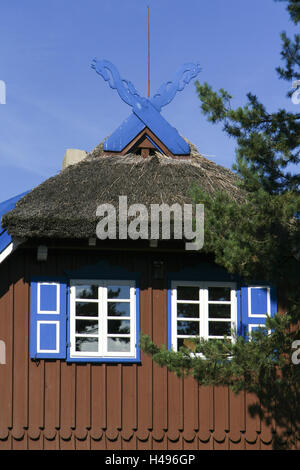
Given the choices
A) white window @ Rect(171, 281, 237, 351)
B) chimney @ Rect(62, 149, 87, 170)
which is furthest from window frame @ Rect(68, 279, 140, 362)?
chimney @ Rect(62, 149, 87, 170)

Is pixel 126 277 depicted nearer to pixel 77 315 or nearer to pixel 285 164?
pixel 77 315

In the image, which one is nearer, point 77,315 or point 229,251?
point 229,251

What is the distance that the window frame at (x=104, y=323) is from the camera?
11.2 m

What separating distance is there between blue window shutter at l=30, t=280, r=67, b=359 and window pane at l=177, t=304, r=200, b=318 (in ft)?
5.90

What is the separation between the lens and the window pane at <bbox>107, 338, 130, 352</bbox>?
1124 cm

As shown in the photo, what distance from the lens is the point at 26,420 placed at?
11039mm

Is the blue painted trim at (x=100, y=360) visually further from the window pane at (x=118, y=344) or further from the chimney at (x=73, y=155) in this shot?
the chimney at (x=73, y=155)

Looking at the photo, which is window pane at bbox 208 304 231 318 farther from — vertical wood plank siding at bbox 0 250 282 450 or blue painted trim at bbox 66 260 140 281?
blue painted trim at bbox 66 260 140 281

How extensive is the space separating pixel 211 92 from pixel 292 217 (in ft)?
6.43

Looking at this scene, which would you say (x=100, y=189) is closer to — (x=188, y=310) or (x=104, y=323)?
(x=104, y=323)

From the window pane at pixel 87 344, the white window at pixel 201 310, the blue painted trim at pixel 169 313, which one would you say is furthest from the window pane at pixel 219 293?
the window pane at pixel 87 344

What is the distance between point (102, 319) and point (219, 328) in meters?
1.85
